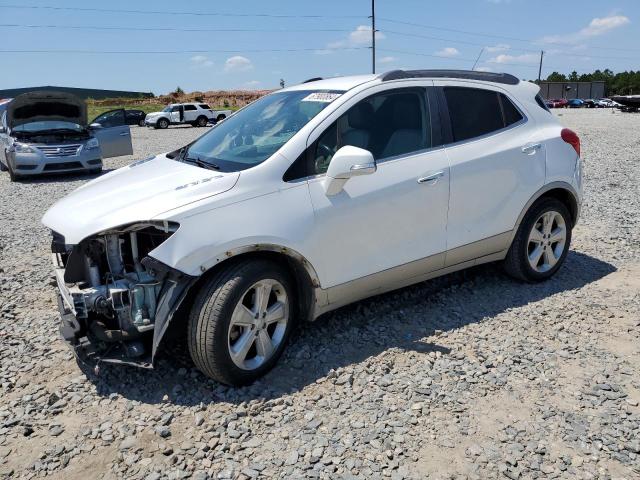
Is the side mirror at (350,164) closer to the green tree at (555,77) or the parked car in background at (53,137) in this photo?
the parked car in background at (53,137)

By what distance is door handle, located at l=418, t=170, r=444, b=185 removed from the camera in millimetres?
3928

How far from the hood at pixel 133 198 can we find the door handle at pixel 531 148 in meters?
2.54

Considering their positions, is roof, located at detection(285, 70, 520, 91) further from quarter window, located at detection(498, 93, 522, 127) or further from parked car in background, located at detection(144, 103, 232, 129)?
parked car in background, located at detection(144, 103, 232, 129)

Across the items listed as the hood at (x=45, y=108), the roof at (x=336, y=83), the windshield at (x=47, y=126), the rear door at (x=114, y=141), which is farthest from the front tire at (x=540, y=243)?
the hood at (x=45, y=108)

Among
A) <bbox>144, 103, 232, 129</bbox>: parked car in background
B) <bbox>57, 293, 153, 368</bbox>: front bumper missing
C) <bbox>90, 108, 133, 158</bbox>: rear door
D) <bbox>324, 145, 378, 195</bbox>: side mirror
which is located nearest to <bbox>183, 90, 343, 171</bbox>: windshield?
<bbox>324, 145, 378, 195</bbox>: side mirror

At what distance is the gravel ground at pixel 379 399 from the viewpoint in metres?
2.78

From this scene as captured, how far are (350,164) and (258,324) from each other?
1.15 metres

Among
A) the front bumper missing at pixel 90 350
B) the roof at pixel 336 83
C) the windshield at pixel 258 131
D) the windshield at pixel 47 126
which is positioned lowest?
the front bumper missing at pixel 90 350

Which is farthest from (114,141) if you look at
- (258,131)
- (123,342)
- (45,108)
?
(123,342)

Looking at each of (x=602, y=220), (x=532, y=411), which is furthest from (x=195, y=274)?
(x=602, y=220)

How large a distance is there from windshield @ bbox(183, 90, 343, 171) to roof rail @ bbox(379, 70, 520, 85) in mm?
510

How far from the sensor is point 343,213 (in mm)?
3572

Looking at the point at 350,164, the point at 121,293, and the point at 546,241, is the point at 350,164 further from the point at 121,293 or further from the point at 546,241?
the point at 546,241

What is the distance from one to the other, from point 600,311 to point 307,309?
2519 mm
